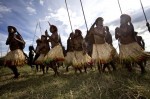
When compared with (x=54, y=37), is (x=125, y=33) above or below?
below

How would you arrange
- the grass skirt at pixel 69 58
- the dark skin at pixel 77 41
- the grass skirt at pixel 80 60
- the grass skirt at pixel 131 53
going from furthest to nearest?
the grass skirt at pixel 69 58, the dark skin at pixel 77 41, the grass skirt at pixel 80 60, the grass skirt at pixel 131 53

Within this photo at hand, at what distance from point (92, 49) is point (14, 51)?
394 cm

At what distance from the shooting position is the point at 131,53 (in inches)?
348

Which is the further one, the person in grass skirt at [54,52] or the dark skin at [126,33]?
A: the person in grass skirt at [54,52]

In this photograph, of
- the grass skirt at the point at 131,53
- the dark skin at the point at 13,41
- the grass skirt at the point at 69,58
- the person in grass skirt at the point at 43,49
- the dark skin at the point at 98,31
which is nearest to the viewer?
the grass skirt at the point at 131,53

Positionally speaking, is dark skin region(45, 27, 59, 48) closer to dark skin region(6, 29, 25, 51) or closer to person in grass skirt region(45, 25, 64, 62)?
person in grass skirt region(45, 25, 64, 62)

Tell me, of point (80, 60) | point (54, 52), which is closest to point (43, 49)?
point (54, 52)

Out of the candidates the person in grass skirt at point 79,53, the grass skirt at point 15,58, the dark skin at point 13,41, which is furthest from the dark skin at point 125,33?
the dark skin at point 13,41

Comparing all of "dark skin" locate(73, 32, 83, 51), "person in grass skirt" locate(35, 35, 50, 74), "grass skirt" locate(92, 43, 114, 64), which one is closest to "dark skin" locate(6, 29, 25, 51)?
"person in grass skirt" locate(35, 35, 50, 74)

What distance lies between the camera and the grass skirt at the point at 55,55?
1121 centimetres

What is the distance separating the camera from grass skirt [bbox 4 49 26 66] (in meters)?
11.4

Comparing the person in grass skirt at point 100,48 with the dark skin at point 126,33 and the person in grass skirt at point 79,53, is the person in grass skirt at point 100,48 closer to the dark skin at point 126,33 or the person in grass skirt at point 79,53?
the dark skin at point 126,33

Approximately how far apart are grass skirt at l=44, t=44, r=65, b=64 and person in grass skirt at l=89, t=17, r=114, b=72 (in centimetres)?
203

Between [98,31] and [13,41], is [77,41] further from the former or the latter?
[13,41]
